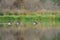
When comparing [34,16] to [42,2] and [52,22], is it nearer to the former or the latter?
[52,22]

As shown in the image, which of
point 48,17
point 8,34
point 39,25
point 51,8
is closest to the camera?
point 8,34

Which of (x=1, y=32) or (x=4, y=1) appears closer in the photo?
(x=1, y=32)

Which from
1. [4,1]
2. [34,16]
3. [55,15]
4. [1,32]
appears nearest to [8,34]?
[1,32]

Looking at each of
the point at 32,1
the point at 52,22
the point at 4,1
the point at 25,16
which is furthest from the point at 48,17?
the point at 4,1

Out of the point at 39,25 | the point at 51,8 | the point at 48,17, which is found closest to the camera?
the point at 39,25

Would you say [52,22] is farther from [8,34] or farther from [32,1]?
[8,34]

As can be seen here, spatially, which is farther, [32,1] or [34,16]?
[32,1]

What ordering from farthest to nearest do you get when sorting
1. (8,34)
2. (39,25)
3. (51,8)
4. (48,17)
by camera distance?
(51,8) → (48,17) → (39,25) → (8,34)

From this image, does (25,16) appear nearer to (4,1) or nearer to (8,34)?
(4,1)
